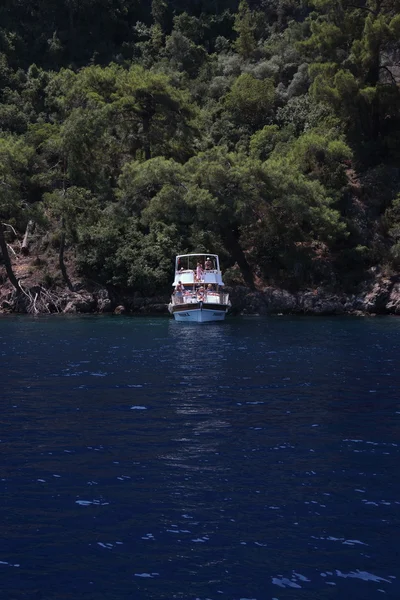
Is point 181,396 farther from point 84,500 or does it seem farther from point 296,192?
point 296,192

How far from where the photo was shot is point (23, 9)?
85.1m

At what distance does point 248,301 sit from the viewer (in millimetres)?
49844

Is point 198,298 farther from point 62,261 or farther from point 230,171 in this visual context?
point 62,261

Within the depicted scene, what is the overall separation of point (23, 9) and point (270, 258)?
52004 millimetres

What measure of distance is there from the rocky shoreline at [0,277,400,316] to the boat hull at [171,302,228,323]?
7.48 m

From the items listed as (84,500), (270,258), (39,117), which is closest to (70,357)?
(84,500)

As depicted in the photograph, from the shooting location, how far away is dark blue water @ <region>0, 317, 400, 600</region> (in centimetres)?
820

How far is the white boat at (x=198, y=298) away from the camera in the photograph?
41875mm

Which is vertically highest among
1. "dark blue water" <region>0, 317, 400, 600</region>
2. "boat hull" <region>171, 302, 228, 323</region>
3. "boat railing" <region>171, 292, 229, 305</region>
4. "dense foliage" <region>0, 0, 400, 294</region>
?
"dense foliage" <region>0, 0, 400, 294</region>

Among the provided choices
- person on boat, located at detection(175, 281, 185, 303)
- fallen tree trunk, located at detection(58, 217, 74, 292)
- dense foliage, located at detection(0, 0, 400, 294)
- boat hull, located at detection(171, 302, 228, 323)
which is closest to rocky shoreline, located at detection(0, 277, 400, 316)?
fallen tree trunk, located at detection(58, 217, 74, 292)

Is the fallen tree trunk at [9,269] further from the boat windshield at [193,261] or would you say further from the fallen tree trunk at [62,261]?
the boat windshield at [193,261]

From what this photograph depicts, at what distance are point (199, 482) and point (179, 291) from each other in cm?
3269

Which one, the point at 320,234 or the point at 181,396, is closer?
the point at 181,396

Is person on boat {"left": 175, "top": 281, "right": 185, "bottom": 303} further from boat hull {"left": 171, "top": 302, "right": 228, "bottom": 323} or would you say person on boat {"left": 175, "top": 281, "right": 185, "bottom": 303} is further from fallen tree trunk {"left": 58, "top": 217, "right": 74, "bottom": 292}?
fallen tree trunk {"left": 58, "top": 217, "right": 74, "bottom": 292}
